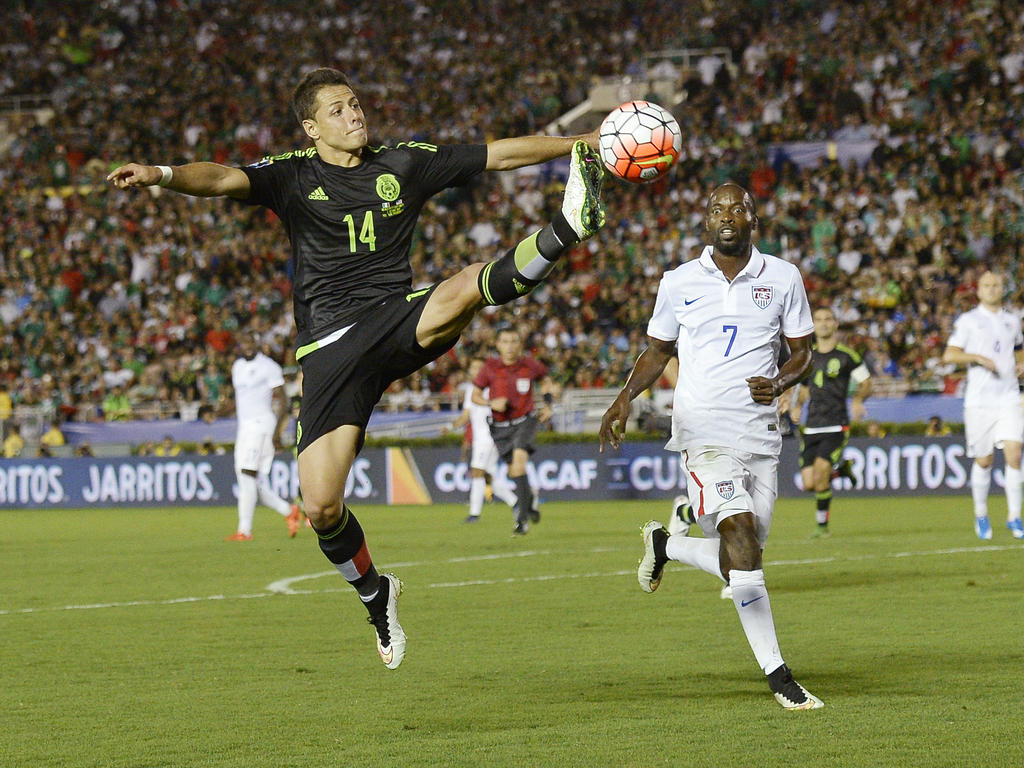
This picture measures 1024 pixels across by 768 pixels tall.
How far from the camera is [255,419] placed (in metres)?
17.7

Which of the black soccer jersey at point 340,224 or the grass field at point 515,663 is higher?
the black soccer jersey at point 340,224

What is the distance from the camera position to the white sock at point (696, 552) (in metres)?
7.53

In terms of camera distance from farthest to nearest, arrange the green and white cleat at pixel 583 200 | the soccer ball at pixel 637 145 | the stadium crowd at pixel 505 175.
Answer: the stadium crowd at pixel 505 175, the soccer ball at pixel 637 145, the green and white cleat at pixel 583 200

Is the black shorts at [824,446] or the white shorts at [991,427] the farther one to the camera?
the black shorts at [824,446]

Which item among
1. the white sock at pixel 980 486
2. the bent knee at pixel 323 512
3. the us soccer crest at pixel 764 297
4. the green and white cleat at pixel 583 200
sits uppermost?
the green and white cleat at pixel 583 200

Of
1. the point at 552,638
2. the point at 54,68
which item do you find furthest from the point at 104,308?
the point at 552,638

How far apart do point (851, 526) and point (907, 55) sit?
51.5 ft

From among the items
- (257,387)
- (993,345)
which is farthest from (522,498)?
(993,345)

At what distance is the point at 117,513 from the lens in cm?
2633

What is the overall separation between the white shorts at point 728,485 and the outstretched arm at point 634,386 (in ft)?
1.31

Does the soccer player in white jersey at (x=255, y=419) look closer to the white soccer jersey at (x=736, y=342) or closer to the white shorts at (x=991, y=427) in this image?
the white shorts at (x=991, y=427)

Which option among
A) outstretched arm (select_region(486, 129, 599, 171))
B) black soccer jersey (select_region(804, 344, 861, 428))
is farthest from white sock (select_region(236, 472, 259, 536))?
outstretched arm (select_region(486, 129, 599, 171))

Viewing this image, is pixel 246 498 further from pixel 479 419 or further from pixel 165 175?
pixel 165 175

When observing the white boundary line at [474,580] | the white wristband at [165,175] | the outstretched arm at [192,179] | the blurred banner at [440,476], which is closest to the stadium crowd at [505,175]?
the blurred banner at [440,476]
